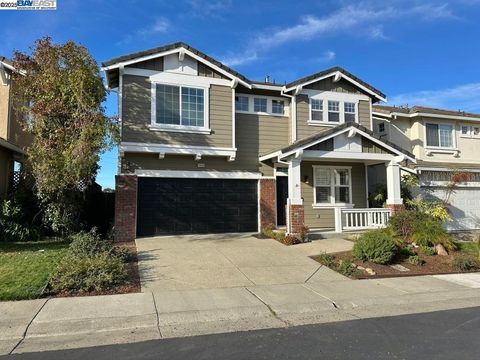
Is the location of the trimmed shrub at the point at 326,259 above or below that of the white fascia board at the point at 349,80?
below

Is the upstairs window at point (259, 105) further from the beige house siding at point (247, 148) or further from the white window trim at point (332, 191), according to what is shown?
the white window trim at point (332, 191)

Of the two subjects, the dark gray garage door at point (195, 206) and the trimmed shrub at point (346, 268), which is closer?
the trimmed shrub at point (346, 268)

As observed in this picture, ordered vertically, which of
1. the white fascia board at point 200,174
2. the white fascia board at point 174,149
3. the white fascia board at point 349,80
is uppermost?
the white fascia board at point 349,80

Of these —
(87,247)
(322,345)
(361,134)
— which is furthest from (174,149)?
(322,345)

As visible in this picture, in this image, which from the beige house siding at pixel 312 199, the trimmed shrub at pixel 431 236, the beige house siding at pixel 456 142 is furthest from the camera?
the beige house siding at pixel 456 142

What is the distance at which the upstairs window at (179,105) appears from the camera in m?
15.2

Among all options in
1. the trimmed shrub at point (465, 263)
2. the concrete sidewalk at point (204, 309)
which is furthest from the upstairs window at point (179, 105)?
the trimmed shrub at point (465, 263)

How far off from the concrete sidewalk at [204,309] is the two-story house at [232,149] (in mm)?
5930

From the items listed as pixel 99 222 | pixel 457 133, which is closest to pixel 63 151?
pixel 99 222

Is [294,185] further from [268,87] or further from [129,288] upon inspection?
[129,288]

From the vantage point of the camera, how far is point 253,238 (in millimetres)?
15078

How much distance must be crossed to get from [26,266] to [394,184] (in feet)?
41.8

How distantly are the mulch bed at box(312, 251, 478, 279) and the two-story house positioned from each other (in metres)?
3.30

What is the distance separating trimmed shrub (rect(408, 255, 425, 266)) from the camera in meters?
11.7
